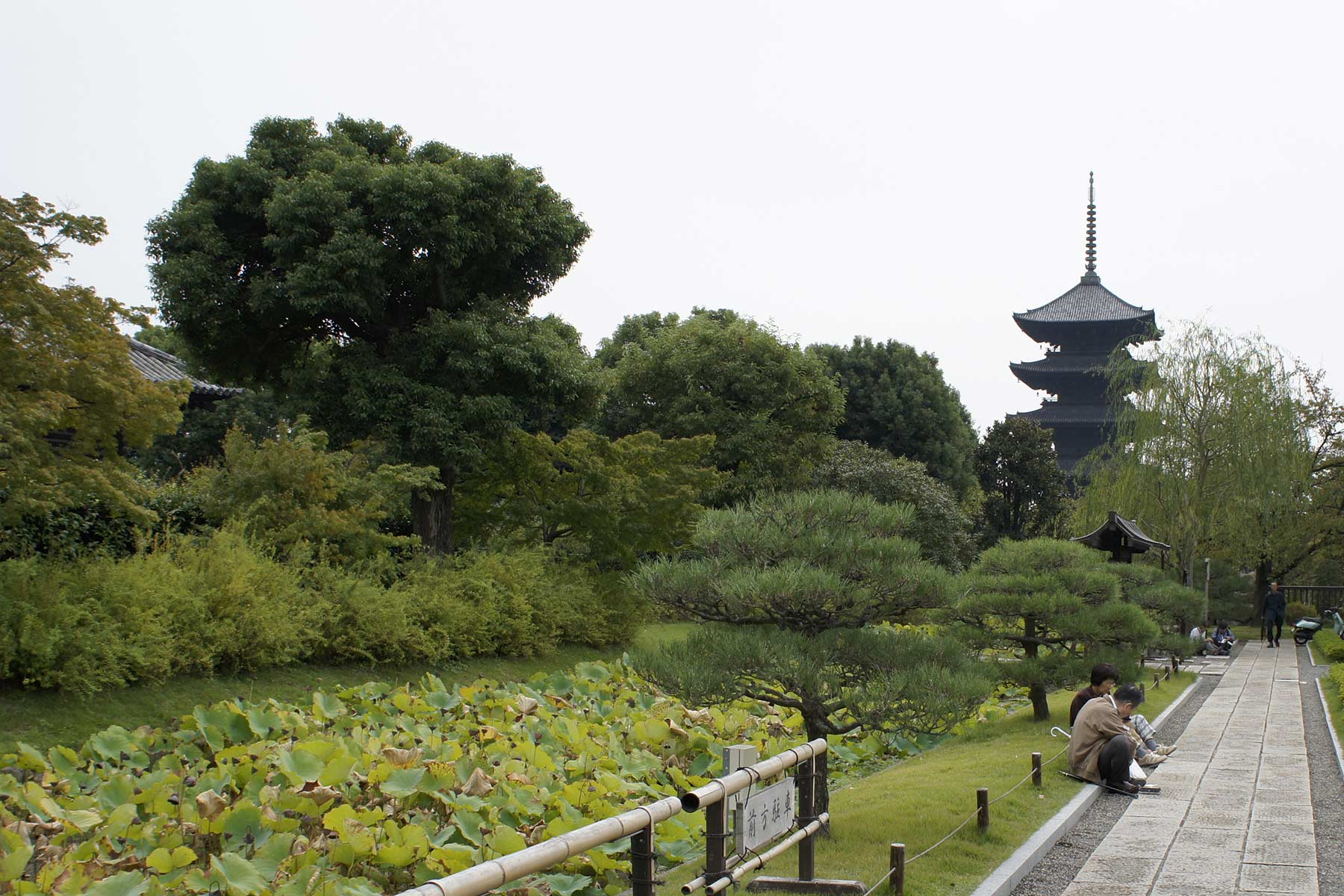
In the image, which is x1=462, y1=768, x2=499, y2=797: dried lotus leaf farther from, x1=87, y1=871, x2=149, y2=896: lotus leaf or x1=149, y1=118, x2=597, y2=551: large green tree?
x1=149, y1=118, x2=597, y2=551: large green tree

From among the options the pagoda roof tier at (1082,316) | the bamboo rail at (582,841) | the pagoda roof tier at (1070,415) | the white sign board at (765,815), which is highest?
the pagoda roof tier at (1082,316)

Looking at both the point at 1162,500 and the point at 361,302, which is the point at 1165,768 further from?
the point at 1162,500

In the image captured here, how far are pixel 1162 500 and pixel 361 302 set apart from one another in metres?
16.8

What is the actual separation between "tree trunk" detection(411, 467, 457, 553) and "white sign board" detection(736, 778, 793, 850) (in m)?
12.9

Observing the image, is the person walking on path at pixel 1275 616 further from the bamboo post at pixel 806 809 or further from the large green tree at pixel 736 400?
the bamboo post at pixel 806 809

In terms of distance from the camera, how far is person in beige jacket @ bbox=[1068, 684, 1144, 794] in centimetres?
824

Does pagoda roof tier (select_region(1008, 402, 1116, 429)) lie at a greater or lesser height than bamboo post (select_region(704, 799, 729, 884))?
greater

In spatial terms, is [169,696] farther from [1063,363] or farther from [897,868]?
[1063,363]

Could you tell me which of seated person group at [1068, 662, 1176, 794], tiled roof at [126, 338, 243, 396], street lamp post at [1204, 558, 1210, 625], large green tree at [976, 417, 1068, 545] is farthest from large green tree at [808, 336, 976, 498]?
seated person group at [1068, 662, 1176, 794]

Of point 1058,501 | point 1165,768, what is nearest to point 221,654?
point 1165,768

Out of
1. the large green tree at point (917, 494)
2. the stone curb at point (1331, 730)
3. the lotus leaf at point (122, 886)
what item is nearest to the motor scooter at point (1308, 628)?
the large green tree at point (917, 494)

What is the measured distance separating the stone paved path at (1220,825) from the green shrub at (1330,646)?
7.74 meters

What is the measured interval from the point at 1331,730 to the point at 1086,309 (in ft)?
129

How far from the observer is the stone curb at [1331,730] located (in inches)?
373
